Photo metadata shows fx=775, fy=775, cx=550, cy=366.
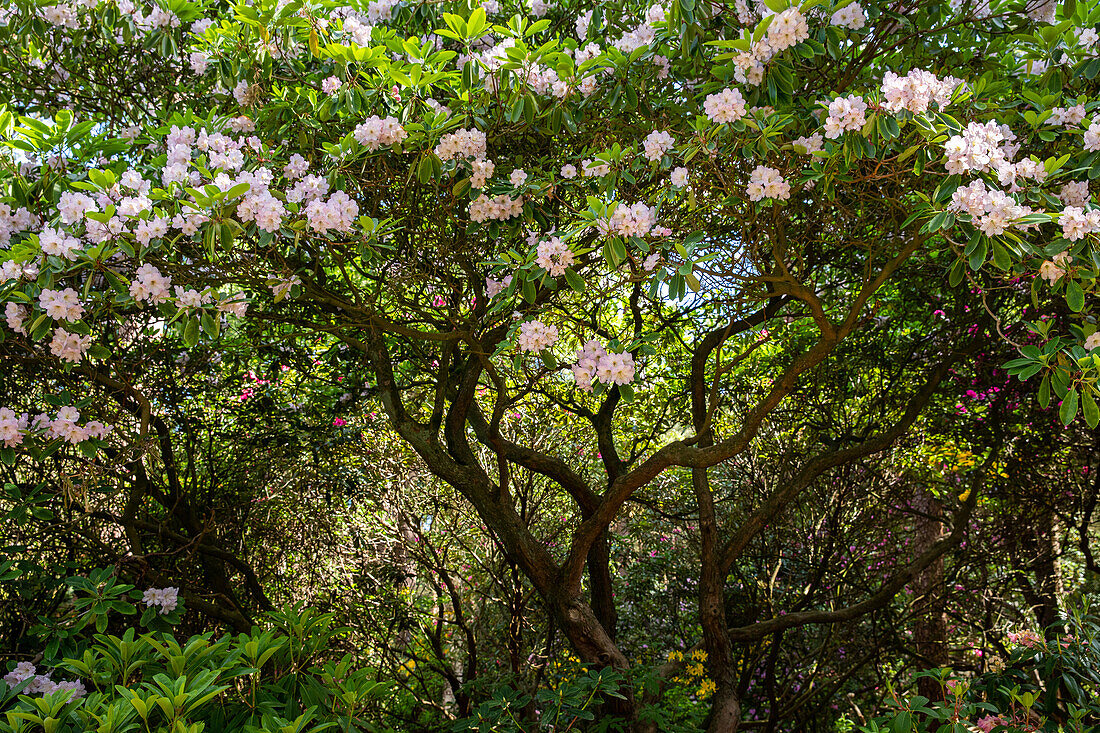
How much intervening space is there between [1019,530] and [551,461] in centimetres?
284

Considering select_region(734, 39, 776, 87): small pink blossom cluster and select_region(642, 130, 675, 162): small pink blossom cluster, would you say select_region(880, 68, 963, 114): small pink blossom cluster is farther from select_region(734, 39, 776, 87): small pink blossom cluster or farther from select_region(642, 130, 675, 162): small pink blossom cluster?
select_region(642, 130, 675, 162): small pink blossom cluster

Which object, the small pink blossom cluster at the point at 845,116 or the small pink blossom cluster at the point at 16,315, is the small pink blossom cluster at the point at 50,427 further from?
the small pink blossom cluster at the point at 845,116

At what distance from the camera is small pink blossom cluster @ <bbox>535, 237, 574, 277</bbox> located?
220 cm

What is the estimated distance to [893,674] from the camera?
498 cm

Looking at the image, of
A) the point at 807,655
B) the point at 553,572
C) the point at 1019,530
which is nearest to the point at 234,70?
the point at 553,572

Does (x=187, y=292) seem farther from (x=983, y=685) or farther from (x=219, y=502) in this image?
(x=983, y=685)

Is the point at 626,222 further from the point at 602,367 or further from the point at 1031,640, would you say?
the point at 1031,640

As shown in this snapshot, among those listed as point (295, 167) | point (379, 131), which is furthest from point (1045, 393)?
point (295, 167)

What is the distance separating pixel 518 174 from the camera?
99.9 inches

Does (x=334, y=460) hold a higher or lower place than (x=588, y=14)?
lower

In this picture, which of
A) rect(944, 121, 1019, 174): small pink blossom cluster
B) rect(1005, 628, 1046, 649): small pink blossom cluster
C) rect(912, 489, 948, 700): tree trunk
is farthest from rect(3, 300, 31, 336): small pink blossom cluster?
rect(912, 489, 948, 700): tree trunk

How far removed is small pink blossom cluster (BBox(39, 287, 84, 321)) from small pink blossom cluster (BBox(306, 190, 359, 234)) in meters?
0.72

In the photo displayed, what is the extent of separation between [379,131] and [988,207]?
1.70m

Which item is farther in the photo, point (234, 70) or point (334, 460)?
point (334, 460)
